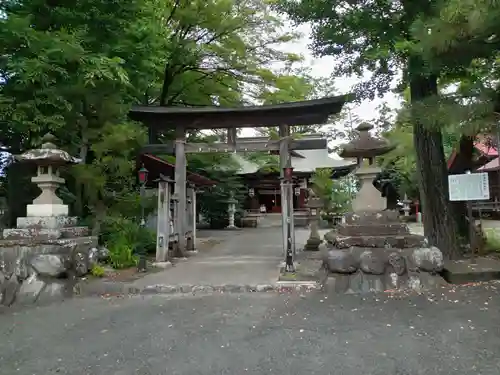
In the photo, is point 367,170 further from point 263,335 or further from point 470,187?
point 263,335

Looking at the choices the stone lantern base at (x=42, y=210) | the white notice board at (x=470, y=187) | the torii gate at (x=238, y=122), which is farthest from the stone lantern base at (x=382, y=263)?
the stone lantern base at (x=42, y=210)

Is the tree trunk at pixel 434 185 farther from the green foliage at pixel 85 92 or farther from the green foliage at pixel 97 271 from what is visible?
the green foliage at pixel 97 271

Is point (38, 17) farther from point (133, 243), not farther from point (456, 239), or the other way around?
point (456, 239)

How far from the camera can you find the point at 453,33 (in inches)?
193

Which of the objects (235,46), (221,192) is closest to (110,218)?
(235,46)

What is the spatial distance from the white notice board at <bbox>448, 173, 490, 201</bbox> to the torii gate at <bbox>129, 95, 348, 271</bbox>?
3031 mm

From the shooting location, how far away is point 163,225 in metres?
8.91

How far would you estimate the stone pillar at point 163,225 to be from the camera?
882 cm

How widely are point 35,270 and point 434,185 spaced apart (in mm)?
7769

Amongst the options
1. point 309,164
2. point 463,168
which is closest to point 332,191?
point 309,164

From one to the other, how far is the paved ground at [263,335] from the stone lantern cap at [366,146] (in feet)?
8.46

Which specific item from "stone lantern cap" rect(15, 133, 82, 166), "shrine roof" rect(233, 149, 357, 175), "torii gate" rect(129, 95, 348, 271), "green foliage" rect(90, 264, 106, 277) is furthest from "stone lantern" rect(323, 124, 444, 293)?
"shrine roof" rect(233, 149, 357, 175)

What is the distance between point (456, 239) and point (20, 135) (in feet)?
31.7

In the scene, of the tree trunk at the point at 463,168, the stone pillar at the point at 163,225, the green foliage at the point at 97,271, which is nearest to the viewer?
the green foliage at the point at 97,271
